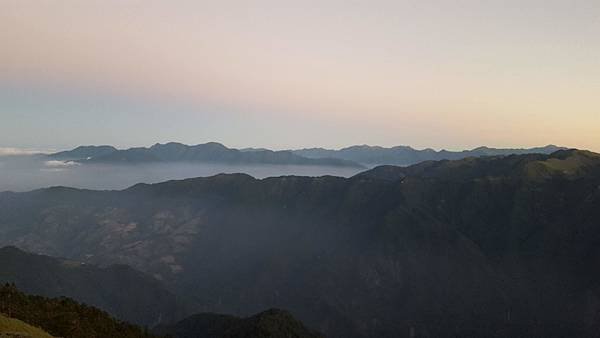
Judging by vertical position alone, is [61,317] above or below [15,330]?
below

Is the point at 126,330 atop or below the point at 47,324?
below

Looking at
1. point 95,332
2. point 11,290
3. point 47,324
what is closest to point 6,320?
point 47,324

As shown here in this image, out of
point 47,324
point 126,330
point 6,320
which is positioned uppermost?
point 6,320

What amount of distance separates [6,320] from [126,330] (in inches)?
3413

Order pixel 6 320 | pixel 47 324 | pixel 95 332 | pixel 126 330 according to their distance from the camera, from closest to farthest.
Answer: pixel 6 320 → pixel 47 324 → pixel 95 332 → pixel 126 330

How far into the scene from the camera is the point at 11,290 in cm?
16712

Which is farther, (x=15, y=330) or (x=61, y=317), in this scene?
(x=61, y=317)

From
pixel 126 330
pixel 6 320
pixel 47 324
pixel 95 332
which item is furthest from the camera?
pixel 126 330

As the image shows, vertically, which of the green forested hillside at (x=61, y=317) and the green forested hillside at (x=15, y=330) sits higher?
the green forested hillside at (x=15, y=330)

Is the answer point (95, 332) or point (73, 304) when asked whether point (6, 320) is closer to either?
point (95, 332)

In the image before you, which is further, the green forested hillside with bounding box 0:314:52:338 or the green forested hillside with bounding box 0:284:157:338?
the green forested hillside with bounding box 0:284:157:338

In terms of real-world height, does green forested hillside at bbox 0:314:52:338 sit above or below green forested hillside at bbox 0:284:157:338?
above

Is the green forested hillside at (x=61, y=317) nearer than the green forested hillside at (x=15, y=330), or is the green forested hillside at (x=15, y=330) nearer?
the green forested hillside at (x=15, y=330)

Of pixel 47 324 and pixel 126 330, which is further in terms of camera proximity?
pixel 126 330
